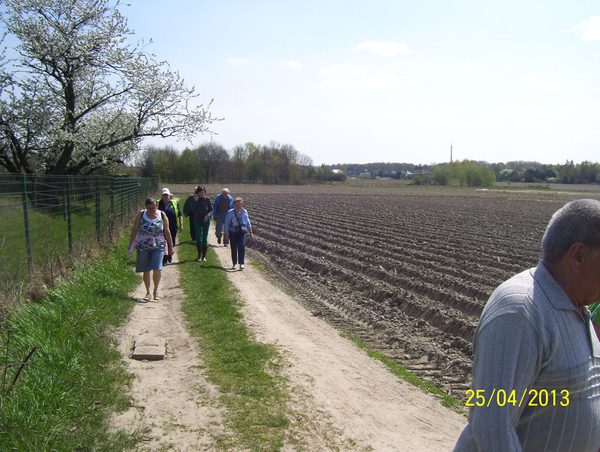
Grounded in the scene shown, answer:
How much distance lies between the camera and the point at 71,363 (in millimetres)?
4895

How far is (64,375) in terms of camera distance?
4695 mm

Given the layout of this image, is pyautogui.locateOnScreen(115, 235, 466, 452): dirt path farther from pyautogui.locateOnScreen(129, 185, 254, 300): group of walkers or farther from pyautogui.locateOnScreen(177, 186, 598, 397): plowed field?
pyautogui.locateOnScreen(129, 185, 254, 300): group of walkers

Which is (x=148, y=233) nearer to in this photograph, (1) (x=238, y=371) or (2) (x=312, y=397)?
(1) (x=238, y=371)

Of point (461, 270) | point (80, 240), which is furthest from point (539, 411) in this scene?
point (461, 270)

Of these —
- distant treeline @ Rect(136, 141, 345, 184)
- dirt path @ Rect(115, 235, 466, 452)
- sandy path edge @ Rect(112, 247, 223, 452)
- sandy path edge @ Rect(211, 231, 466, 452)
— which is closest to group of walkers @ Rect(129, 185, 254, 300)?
dirt path @ Rect(115, 235, 466, 452)

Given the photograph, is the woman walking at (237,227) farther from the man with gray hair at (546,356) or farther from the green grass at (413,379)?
the man with gray hair at (546,356)

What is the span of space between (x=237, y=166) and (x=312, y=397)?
103 metres

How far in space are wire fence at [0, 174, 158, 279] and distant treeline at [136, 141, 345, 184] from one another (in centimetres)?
7354

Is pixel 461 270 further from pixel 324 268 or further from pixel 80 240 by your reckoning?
pixel 80 240

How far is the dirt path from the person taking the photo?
167 inches

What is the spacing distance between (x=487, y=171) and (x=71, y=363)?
11559cm

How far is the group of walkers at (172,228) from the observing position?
8.55 meters

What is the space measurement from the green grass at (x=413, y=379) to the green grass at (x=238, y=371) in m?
1.39

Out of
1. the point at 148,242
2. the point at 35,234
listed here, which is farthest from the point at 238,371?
the point at 35,234
